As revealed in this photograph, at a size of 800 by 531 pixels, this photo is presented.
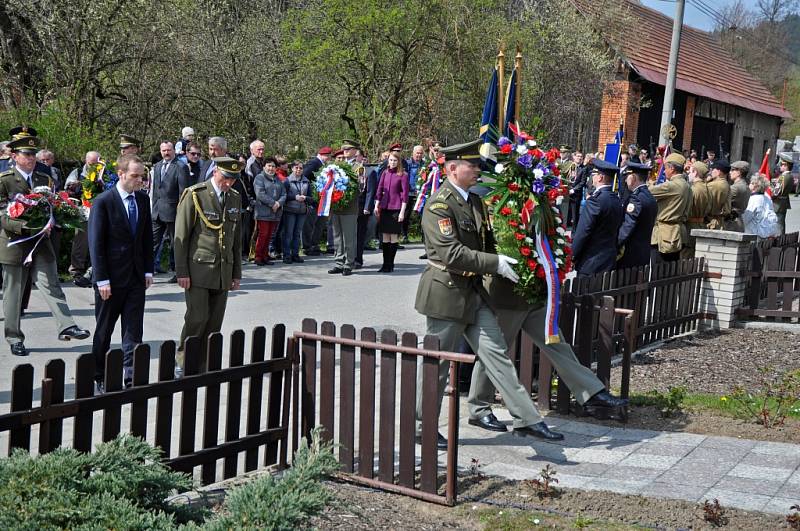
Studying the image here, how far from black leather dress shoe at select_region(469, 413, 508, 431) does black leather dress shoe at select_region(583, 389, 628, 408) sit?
2.30 feet

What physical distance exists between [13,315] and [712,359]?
7.36m

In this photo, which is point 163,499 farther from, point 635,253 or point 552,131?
point 552,131

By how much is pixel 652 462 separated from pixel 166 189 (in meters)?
8.85

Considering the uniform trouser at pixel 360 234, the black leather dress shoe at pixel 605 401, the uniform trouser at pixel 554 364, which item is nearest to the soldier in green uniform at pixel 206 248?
the uniform trouser at pixel 554 364

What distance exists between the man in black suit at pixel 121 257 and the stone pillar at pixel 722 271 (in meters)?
7.57

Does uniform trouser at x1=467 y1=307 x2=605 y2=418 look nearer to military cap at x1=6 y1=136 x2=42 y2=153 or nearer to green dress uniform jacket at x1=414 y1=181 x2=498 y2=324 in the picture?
green dress uniform jacket at x1=414 y1=181 x2=498 y2=324

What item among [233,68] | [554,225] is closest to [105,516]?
[554,225]

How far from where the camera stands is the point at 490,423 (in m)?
6.92

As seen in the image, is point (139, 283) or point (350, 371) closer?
point (350, 371)

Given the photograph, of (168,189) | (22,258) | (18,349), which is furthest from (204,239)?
(168,189)

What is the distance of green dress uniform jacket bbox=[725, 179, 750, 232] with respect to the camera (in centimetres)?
1448

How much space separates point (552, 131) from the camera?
28906 millimetres

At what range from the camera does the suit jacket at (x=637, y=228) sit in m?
10.1

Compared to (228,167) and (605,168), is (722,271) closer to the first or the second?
(605,168)
